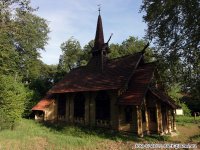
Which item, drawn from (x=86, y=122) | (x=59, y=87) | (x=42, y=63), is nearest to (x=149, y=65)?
(x=86, y=122)

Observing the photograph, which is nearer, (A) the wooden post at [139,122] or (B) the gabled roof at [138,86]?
(A) the wooden post at [139,122]

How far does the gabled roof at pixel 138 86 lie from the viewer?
20.3 m

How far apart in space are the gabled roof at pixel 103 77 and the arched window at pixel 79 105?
1224 millimetres

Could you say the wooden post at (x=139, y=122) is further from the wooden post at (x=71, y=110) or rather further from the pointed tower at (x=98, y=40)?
the pointed tower at (x=98, y=40)

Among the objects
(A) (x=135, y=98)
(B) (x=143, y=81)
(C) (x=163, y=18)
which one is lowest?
(A) (x=135, y=98)

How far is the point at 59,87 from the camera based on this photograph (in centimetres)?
2995

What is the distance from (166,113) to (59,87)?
14.5m

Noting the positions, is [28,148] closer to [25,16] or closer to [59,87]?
[25,16]

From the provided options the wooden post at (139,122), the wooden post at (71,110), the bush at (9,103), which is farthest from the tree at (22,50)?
the wooden post at (139,122)

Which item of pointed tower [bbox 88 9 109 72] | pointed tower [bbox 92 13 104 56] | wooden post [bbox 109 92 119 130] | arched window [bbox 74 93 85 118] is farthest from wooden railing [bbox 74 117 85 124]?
pointed tower [bbox 92 13 104 56]

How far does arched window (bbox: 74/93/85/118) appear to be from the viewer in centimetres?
2640

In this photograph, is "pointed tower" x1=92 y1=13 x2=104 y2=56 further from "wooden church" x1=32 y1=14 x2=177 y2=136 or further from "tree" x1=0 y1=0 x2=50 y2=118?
"tree" x1=0 y1=0 x2=50 y2=118

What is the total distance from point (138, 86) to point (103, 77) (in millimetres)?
4707

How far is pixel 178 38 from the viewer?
58.7ft
